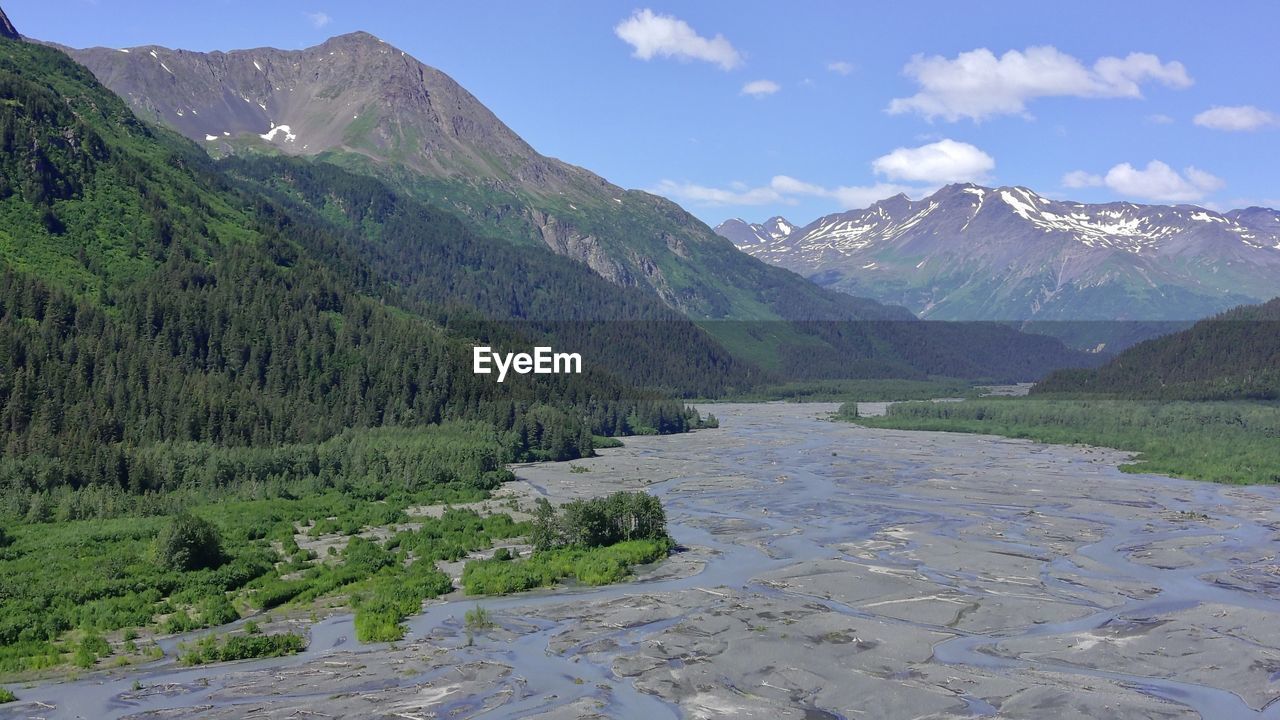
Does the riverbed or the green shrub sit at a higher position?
the green shrub

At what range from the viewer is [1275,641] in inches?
2793

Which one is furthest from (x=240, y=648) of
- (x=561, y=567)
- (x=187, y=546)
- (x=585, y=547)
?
(x=585, y=547)

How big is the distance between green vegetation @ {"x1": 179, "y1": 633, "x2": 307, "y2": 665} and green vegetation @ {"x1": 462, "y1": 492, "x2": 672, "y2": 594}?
61.5ft

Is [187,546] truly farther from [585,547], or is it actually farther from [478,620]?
[585,547]

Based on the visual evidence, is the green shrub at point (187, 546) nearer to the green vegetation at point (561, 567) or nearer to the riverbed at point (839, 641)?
the riverbed at point (839, 641)

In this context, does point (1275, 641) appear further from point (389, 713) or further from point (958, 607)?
point (389, 713)

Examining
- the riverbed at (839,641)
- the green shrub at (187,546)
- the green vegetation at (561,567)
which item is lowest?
the riverbed at (839,641)

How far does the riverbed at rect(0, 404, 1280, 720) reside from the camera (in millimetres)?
58469

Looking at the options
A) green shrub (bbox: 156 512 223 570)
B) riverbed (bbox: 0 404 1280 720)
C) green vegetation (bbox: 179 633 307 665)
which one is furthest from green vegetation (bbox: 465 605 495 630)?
green shrub (bbox: 156 512 223 570)

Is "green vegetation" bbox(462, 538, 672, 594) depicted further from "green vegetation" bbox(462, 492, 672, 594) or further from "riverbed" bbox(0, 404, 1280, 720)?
"riverbed" bbox(0, 404, 1280, 720)

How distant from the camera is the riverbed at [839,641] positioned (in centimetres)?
5847

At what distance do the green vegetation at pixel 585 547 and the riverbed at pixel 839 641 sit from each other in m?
2.51

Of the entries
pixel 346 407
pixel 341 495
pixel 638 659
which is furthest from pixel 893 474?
pixel 638 659

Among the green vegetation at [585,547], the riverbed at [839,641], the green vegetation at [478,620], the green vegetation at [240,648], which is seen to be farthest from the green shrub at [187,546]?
the green vegetation at [478,620]
